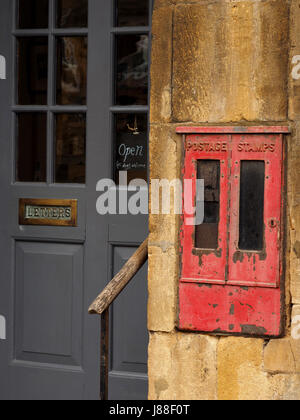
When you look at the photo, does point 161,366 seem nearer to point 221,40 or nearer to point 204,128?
point 204,128

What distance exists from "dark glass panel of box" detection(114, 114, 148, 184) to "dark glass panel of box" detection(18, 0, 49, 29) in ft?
2.11

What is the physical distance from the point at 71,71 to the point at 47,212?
2.39 ft

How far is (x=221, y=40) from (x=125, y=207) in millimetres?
1068

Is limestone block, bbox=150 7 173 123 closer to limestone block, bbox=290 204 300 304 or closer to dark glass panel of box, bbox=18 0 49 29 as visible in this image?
limestone block, bbox=290 204 300 304

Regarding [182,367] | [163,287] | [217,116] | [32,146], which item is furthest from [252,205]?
[32,146]

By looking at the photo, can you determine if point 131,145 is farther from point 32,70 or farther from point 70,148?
point 32,70

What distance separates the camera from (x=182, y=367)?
2.95m

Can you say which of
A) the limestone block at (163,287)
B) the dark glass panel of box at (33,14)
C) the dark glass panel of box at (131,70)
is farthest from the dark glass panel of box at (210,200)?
the dark glass panel of box at (33,14)

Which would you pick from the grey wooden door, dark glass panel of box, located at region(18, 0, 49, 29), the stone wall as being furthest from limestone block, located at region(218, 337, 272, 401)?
dark glass panel of box, located at region(18, 0, 49, 29)

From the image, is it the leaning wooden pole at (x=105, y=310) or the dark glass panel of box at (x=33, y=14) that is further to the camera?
the dark glass panel of box at (x=33, y=14)

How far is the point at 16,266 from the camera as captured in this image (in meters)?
3.74

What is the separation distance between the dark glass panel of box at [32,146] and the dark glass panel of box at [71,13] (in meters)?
0.48

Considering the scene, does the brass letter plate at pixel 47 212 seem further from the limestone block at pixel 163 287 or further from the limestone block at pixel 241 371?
the limestone block at pixel 241 371

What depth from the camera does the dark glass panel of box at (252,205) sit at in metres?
2.84
